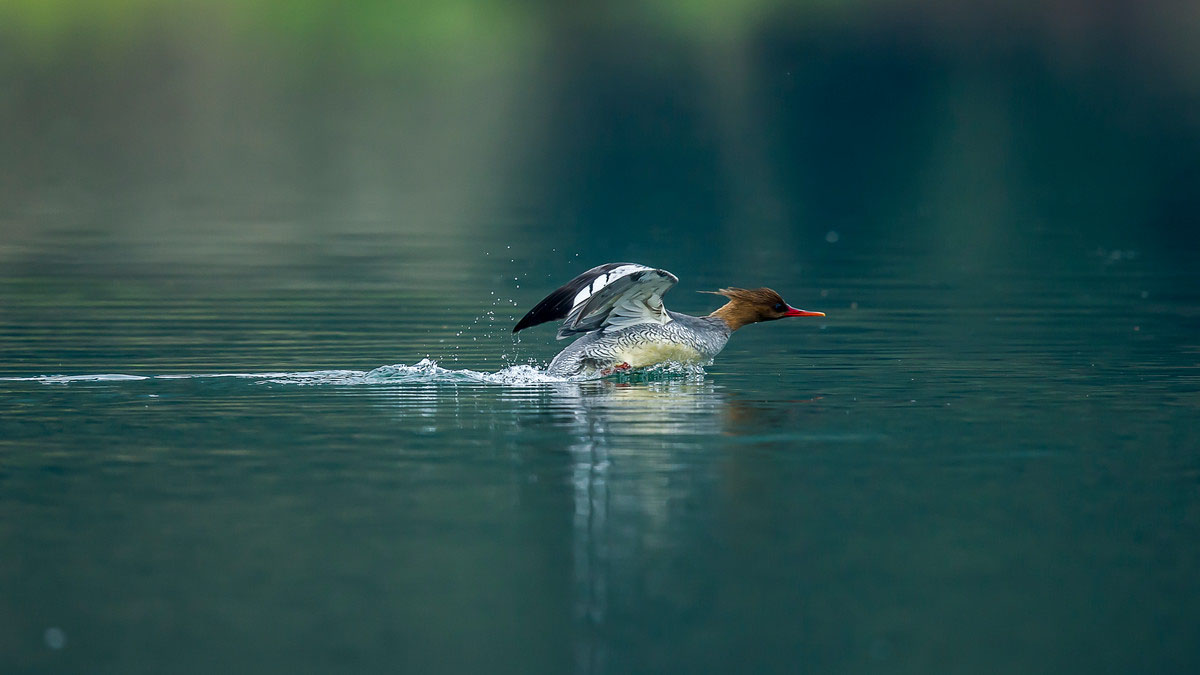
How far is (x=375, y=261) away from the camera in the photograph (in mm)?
25891

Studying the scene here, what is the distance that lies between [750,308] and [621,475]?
6981mm

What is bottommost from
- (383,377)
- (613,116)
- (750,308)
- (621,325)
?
(383,377)

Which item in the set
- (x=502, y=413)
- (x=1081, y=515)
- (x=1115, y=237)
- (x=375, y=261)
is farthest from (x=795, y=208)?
(x=1081, y=515)

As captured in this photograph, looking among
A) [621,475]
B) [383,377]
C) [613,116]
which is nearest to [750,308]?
[383,377]

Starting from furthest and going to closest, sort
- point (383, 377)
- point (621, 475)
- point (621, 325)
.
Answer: point (621, 325)
point (383, 377)
point (621, 475)

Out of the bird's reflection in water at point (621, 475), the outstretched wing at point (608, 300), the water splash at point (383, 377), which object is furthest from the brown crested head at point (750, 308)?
the bird's reflection in water at point (621, 475)

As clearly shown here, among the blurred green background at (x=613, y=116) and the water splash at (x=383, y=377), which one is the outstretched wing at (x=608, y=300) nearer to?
the water splash at (x=383, y=377)

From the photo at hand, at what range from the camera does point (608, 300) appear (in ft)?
49.5

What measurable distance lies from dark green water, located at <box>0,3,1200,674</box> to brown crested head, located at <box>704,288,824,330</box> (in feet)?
1.25

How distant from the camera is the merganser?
1452cm

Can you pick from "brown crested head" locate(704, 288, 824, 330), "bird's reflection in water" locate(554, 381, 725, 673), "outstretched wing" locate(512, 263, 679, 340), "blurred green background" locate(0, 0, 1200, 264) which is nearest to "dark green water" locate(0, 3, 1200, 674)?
"bird's reflection in water" locate(554, 381, 725, 673)

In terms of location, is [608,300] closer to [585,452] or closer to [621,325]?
[621,325]

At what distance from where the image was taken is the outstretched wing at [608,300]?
1439cm

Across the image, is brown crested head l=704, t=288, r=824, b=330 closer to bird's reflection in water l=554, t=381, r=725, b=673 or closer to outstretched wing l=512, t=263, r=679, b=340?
outstretched wing l=512, t=263, r=679, b=340
